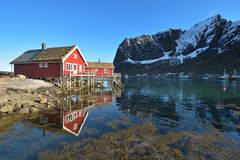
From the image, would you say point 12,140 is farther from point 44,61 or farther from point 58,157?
point 44,61

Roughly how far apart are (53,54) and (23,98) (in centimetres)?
1812

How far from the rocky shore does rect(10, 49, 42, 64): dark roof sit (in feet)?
27.4

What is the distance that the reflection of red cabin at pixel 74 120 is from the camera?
16342 mm

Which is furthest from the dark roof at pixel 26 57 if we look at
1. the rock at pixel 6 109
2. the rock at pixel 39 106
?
the rock at pixel 6 109

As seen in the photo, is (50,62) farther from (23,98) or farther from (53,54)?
(23,98)

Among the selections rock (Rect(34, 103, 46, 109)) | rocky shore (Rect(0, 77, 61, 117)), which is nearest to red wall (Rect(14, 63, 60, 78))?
rocky shore (Rect(0, 77, 61, 117))

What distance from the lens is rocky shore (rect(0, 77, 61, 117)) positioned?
2112cm

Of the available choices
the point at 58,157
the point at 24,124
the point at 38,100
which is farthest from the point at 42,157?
the point at 38,100

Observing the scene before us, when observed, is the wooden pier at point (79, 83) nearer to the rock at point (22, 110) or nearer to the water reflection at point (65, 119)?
the water reflection at point (65, 119)

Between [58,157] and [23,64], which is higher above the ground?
[23,64]

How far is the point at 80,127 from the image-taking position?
16953mm

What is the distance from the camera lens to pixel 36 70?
4288 centimetres

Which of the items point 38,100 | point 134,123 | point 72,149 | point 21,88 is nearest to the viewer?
point 72,149

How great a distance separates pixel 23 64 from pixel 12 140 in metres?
33.9
